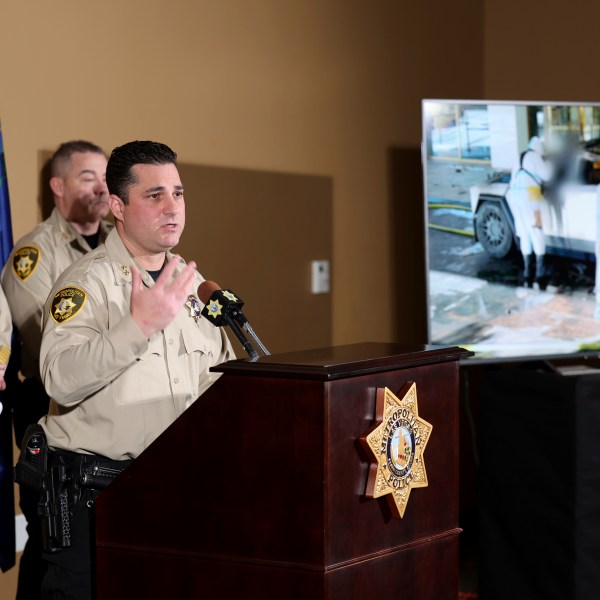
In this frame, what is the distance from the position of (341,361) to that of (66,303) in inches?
23.2

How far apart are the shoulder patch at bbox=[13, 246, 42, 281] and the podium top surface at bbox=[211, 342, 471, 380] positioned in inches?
50.2

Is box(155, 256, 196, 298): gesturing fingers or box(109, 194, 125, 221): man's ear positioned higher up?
box(109, 194, 125, 221): man's ear

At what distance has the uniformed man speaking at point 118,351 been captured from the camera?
182cm

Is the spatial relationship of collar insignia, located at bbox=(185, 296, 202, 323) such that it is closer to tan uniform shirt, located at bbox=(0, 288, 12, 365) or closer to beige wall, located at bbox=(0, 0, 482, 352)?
tan uniform shirt, located at bbox=(0, 288, 12, 365)

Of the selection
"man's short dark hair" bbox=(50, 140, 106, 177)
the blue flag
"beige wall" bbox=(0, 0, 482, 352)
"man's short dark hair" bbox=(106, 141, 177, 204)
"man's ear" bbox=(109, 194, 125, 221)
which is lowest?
the blue flag

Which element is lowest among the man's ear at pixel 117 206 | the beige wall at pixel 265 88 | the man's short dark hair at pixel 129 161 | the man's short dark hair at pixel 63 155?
the man's ear at pixel 117 206

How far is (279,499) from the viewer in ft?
5.24

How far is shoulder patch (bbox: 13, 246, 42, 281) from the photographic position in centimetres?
282

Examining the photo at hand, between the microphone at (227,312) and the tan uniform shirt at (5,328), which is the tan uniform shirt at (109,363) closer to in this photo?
the microphone at (227,312)

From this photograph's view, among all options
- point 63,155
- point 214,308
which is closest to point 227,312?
point 214,308

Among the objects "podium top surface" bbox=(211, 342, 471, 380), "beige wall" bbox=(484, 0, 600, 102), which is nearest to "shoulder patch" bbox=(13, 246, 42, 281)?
"podium top surface" bbox=(211, 342, 471, 380)

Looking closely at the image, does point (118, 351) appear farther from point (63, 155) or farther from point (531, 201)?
point (531, 201)

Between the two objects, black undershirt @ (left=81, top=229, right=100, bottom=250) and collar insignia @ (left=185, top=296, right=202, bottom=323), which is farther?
black undershirt @ (left=81, top=229, right=100, bottom=250)

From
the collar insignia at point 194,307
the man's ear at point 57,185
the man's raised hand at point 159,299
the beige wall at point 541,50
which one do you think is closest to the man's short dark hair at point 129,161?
the collar insignia at point 194,307
